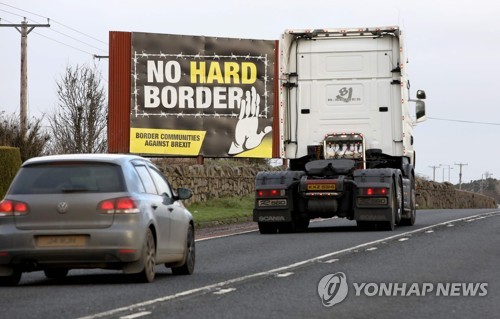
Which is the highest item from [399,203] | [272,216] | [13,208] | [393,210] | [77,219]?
[13,208]

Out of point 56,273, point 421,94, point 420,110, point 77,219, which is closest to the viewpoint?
point 77,219

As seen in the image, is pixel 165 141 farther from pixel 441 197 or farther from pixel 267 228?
pixel 441 197

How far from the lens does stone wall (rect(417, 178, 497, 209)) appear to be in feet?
213

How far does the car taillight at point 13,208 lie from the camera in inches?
558

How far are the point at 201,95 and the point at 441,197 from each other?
25.8 m

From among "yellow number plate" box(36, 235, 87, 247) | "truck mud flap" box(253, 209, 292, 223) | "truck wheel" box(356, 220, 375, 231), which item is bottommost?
"truck wheel" box(356, 220, 375, 231)

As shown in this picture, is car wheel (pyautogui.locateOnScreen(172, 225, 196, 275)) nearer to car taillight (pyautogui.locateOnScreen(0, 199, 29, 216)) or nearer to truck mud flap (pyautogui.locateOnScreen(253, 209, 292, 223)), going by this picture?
car taillight (pyautogui.locateOnScreen(0, 199, 29, 216))

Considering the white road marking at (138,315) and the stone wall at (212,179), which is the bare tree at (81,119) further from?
the white road marking at (138,315)

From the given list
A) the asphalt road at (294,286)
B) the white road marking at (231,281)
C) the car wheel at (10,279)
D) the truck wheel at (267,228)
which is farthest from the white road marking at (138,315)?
the truck wheel at (267,228)

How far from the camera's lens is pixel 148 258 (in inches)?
572

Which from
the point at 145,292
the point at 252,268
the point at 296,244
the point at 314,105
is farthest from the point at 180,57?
the point at 145,292

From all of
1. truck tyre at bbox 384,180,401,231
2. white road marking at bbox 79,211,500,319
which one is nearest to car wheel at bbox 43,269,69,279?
white road marking at bbox 79,211,500,319

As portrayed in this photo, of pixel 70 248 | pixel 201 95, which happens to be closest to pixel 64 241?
pixel 70 248

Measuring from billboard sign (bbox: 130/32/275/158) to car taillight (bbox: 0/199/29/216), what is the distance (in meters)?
34.0
